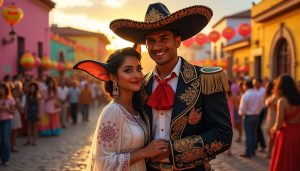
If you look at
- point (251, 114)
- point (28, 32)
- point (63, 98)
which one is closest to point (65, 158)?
point (251, 114)

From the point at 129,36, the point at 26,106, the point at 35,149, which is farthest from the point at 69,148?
the point at 129,36

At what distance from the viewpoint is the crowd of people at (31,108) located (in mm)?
8398

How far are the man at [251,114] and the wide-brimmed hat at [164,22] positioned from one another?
6332 mm

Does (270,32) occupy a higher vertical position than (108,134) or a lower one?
higher

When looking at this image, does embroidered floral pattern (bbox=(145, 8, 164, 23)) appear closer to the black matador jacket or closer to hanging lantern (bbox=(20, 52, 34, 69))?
the black matador jacket

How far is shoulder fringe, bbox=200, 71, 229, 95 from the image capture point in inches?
121

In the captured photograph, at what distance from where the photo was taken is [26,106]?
10.8m

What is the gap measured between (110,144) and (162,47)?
811mm

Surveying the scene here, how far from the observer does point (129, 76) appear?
127 inches

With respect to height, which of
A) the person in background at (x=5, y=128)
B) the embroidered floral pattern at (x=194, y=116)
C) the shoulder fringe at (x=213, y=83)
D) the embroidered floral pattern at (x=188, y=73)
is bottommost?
the person in background at (x=5, y=128)

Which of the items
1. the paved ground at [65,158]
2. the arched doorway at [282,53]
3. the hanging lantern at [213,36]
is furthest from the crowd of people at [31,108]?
the arched doorway at [282,53]

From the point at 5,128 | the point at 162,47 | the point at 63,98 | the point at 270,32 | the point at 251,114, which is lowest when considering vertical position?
the point at 5,128

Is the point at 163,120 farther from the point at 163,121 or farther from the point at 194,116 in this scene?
the point at 194,116

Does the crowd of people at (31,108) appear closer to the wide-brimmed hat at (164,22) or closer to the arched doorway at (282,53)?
the wide-brimmed hat at (164,22)
